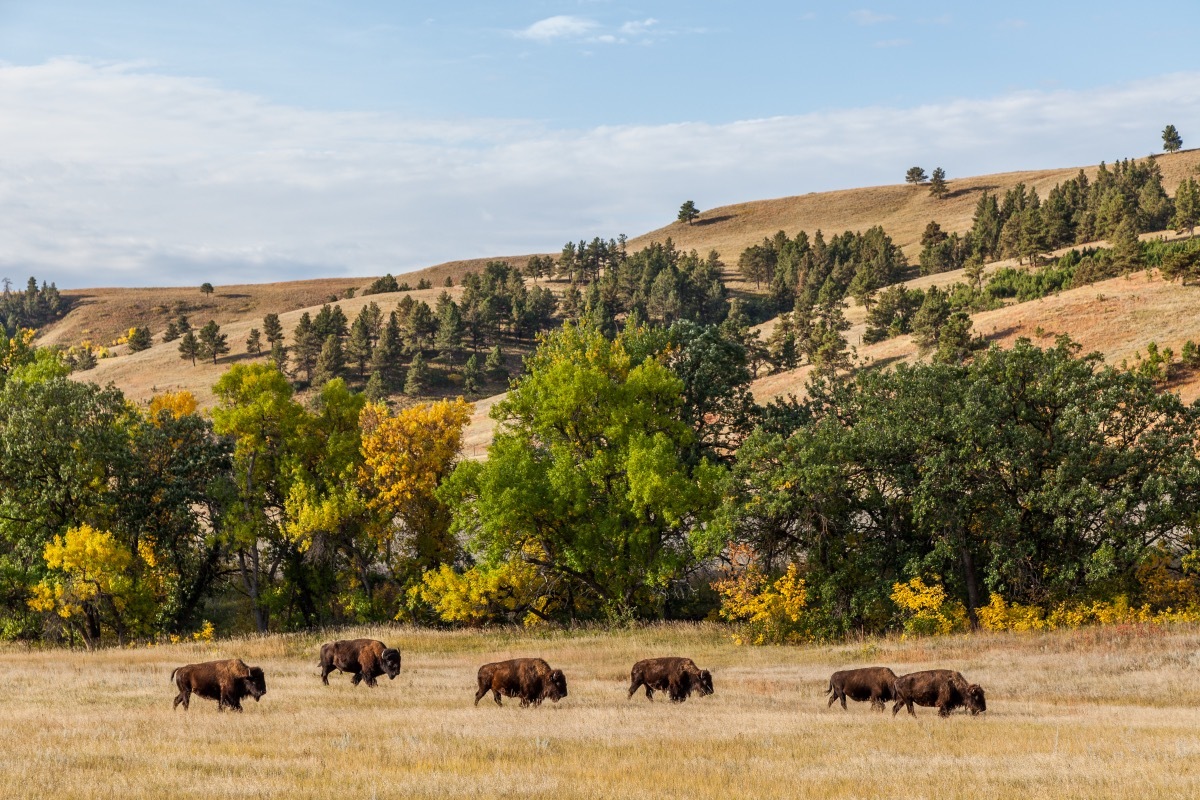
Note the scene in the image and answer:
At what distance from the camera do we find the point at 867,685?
1000 inches

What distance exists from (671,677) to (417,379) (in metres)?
109

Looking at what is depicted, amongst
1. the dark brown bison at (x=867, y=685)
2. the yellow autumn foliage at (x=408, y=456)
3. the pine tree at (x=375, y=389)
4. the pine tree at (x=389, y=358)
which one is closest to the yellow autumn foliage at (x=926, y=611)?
the dark brown bison at (x=867, y=685)

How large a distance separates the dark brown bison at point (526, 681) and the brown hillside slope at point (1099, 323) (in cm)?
5846

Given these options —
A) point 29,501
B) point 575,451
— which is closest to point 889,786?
point 575,451

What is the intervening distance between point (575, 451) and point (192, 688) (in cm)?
2572

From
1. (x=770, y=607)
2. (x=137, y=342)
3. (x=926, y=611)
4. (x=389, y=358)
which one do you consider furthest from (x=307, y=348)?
(x=926, y=611)

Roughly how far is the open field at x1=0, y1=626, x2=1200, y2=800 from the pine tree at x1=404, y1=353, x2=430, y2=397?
9704 centimetres

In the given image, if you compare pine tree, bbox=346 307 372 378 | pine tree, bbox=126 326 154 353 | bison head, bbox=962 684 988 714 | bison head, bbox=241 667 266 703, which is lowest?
bison head, bbox=962 684 988 714

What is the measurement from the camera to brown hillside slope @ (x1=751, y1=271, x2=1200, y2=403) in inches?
3214

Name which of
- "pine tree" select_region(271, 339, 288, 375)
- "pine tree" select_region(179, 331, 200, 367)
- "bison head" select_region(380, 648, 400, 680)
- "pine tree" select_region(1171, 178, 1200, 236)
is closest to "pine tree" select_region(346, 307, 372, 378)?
"pine tree" select_region(271, 339, 288, 375)

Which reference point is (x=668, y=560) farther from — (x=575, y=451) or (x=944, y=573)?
(x=944, y=573)

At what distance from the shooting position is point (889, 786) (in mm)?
15430

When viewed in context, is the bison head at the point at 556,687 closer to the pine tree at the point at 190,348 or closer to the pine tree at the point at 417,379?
the pine tree at the point at 417,379

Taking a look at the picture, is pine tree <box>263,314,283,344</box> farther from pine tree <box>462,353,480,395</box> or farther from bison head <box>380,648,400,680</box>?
bison head <box>380,648,400,680</box>
